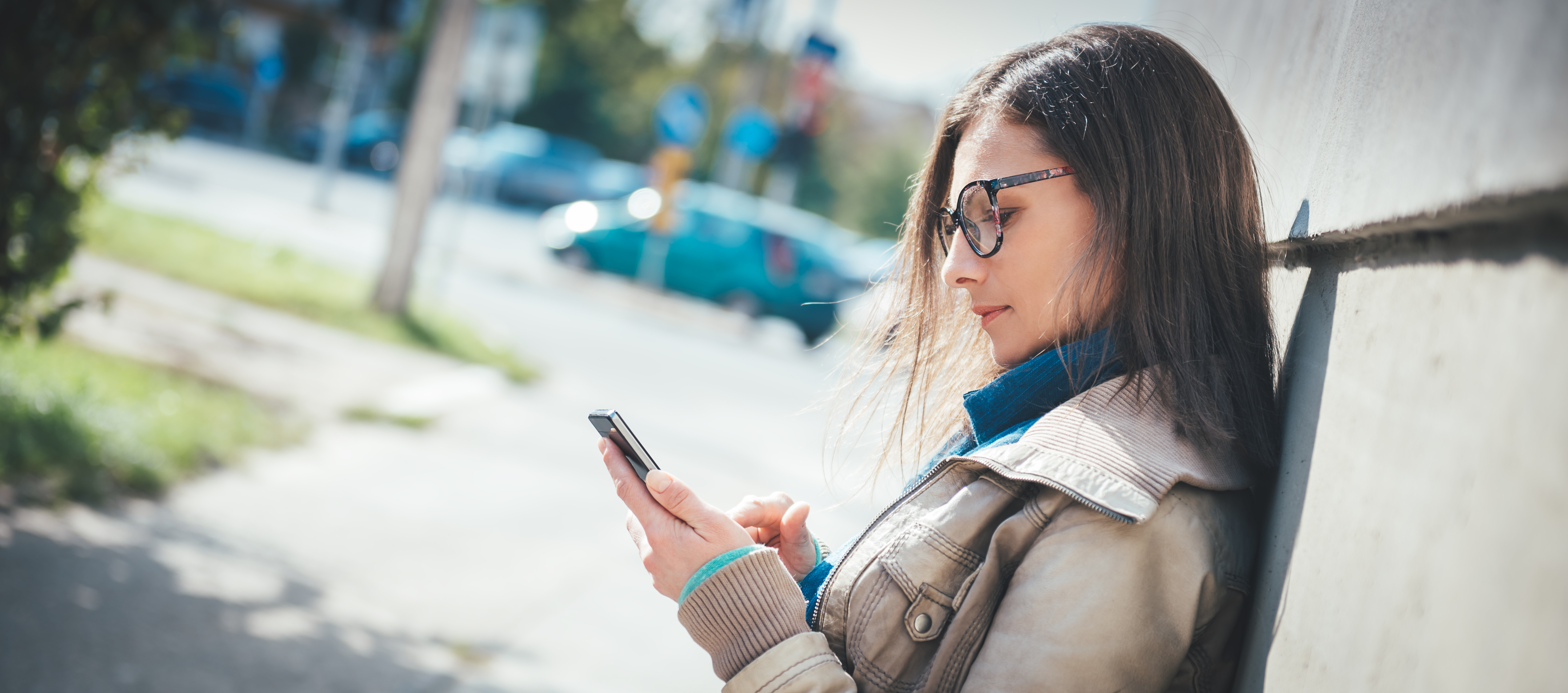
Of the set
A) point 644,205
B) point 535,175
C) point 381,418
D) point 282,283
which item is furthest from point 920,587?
point 535,175

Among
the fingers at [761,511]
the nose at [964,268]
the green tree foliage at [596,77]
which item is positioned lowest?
the fingers at [761,511]

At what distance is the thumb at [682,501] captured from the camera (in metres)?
1.55

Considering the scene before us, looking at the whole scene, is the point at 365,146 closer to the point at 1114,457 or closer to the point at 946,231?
the point at 946,231

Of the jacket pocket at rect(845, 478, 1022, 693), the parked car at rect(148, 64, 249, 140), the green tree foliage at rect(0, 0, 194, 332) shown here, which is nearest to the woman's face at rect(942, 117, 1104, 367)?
the jacket pocket at rect(845, 478, 1022, 693)

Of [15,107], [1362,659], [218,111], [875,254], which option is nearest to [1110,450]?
[1362,659]

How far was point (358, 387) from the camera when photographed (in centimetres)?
685

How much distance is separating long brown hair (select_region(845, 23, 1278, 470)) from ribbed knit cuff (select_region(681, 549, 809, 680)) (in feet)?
1.66

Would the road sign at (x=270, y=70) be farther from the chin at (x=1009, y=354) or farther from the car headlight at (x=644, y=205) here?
the chin at (x=1009, y=354)

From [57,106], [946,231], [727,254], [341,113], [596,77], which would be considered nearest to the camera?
[946,231]

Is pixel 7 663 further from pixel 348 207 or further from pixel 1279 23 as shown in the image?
pixel 348 207

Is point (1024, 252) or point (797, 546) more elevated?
point (1024, 252)

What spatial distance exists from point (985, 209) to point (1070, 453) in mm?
407

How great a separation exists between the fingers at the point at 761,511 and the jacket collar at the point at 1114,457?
0.56 meters

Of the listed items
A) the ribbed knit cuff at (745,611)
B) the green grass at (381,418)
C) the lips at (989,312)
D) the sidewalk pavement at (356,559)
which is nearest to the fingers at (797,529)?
the ribbed knit cuff at (745,611)
